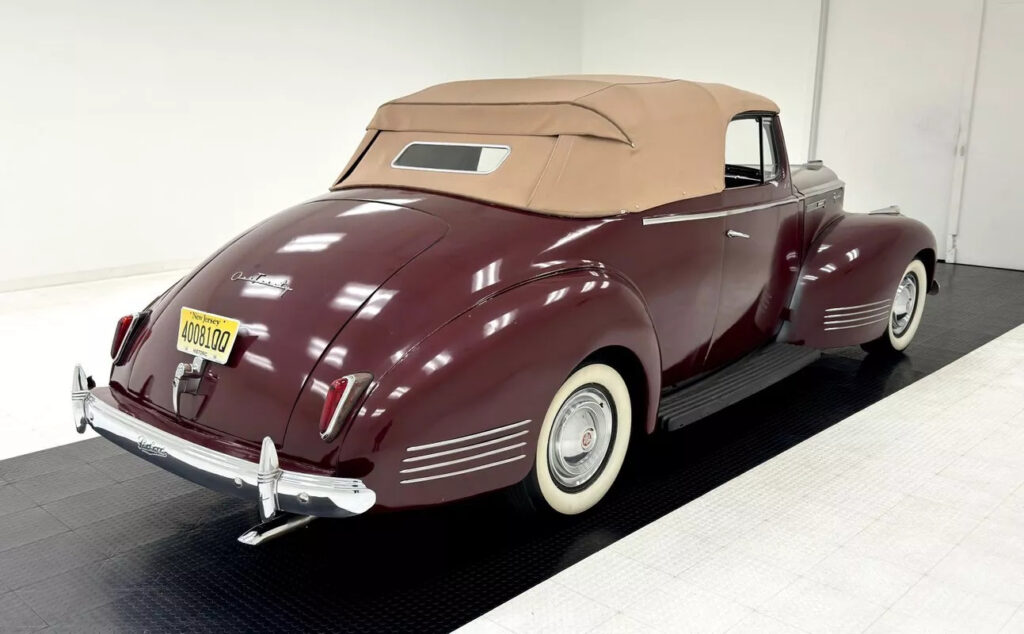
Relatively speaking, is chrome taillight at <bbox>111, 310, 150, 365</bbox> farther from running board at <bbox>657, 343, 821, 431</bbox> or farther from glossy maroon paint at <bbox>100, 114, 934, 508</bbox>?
running board at <bbox>657, 343, 821, 431</bbox>

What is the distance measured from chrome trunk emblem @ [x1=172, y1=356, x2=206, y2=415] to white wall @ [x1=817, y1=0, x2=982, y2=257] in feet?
24.1

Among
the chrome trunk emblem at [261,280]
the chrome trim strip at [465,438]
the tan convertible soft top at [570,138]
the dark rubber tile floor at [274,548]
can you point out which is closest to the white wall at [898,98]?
the tan convertible soft top at [570,138]

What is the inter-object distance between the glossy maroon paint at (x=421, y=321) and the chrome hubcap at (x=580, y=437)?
0.18 metres

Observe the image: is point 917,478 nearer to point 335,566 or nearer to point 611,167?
point 611,167

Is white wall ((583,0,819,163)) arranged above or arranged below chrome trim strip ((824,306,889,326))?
above

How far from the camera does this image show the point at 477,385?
2400mm

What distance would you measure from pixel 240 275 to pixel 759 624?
1.90 metres

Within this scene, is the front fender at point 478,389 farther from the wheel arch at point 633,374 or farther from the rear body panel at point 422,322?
the wheel arch at point 633,374

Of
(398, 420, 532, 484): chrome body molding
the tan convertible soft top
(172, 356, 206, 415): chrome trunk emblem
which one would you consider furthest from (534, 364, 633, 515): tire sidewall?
(172, 356, 206, 415): chrome trunk emblem

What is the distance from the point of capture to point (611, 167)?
3.07 meters

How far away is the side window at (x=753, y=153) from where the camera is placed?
12.7 feet

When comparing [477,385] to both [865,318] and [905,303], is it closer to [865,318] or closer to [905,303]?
[865,318]

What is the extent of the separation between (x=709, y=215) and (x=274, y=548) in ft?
6.72

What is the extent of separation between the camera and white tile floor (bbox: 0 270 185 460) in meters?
3.82
